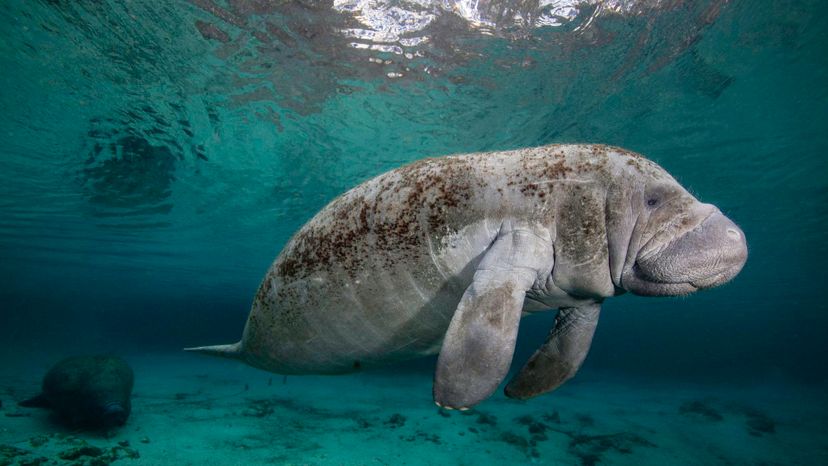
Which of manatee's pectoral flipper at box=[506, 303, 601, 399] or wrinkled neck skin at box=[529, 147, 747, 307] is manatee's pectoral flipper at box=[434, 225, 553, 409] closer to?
wrinkled neck skin at box=[529, 147, 747, 307]

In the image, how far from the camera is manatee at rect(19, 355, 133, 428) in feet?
26.6

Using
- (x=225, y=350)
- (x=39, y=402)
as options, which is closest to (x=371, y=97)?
(x=225, y=350)

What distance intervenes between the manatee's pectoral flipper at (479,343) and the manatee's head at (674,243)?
69 cm

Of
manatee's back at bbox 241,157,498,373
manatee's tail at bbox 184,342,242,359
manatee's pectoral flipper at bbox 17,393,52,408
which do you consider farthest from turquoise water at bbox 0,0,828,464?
manatee's back at bbox 241,157,498,373

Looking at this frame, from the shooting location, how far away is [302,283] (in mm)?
2691

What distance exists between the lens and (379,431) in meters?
9.95

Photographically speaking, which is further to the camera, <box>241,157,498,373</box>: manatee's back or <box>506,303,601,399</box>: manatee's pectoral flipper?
<box>506,303,601,399</box>: manatee's pectoral flipper

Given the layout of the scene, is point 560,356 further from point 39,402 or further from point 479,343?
point 39,402

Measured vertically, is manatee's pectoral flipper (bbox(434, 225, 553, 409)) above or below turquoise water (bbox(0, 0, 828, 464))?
below

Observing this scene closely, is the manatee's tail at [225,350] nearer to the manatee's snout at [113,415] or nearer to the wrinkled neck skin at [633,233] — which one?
the wrinkled neck skin at [633,233]

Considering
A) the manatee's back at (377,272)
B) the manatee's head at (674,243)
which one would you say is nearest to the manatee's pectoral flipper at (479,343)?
the manatee's back at (377,272)

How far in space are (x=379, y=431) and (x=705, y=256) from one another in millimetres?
9887

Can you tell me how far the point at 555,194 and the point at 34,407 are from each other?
13.3 m

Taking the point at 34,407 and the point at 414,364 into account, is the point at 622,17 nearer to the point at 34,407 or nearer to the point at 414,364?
the point at 34,407
